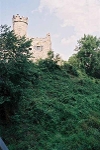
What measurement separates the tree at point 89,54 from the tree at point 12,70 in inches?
717

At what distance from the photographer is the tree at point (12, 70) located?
8.91 m

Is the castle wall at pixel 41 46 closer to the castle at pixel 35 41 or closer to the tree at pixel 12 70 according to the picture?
the castle at pixel 35 41

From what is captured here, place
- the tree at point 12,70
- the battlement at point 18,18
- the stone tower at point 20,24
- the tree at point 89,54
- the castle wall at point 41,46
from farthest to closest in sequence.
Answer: the battlement at point 18,18 → the stone tower at point 20,24 → the castle wall at point 41,46 → the tree at point 89,54 → the tree at point 12,70

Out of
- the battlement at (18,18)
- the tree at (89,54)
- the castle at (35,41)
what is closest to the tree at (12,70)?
the tree at (89,54)

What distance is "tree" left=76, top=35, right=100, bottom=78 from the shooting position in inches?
1081

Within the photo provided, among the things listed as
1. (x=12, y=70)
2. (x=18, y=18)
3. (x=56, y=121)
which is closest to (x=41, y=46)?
(x=18, y=18)

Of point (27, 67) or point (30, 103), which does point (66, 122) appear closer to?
point (30, 103)

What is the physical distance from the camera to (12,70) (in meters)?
9.11

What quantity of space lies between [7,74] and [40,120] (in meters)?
3.22

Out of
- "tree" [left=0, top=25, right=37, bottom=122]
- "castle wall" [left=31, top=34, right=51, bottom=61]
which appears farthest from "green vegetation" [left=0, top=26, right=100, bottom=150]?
"castle wall" [left=31, top=34, right=51, bottom=61]

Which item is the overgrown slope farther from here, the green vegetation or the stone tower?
the stone tower

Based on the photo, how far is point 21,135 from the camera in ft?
31.3

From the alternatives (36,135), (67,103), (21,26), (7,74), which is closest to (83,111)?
(67,103)

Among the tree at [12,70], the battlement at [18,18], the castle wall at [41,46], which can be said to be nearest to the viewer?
the tree at [12,70]
